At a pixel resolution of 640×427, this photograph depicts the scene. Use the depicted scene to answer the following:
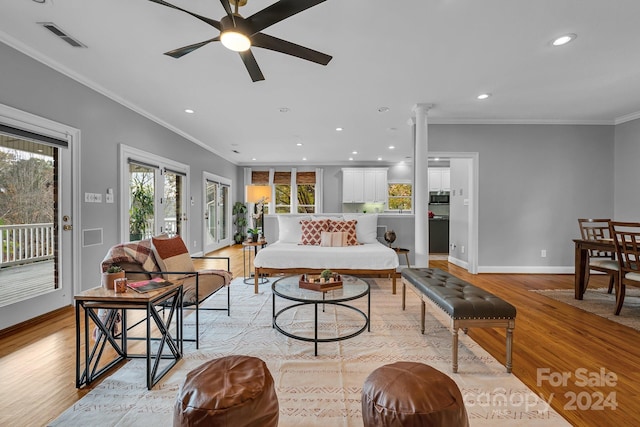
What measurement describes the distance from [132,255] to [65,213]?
155cm

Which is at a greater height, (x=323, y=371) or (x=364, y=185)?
(x=364, y=185)

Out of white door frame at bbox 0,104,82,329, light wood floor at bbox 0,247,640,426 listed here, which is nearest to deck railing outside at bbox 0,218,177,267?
white door frame at bbox 0,104,82,329

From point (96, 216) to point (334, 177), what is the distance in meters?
6.72

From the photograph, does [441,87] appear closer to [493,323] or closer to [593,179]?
[493,323]

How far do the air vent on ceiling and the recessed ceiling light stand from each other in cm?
426

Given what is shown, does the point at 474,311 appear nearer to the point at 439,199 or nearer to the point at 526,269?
the point at 526,269

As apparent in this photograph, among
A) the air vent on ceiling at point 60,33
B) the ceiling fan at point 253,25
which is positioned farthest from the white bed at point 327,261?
the air vent on ceiling at point 60,33

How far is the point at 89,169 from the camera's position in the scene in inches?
135

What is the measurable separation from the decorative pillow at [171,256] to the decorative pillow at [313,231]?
1.98 metres

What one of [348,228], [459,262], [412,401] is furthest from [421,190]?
[412,401]

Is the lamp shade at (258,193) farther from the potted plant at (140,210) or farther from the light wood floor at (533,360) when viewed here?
the light wood floor at (533,360)

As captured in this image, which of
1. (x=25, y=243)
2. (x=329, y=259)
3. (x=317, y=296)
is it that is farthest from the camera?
(x=329, y=259)

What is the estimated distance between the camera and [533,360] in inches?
82.4

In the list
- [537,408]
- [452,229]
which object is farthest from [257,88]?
[452,229]
